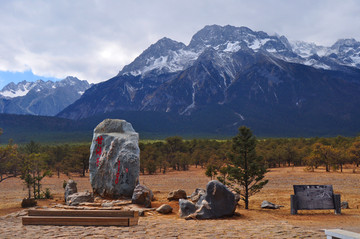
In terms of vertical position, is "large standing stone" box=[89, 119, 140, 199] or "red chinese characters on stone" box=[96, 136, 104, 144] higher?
"red chinese characters on stone" box=[96, 136, 104, 144]

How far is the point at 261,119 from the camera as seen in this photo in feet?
534

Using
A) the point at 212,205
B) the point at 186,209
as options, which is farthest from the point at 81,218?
the point at 212,205

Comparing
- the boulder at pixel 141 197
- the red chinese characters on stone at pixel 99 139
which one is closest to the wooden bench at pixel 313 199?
the boulder at pixel 141 197

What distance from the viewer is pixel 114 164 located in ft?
53.8

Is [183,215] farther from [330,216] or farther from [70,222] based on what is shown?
[330,216]

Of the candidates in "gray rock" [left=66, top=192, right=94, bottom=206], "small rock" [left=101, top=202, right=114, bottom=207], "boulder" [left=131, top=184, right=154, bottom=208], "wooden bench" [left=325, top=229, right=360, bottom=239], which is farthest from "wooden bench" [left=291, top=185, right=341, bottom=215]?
"gray rock" [left=66, top=192, right=94, bottom=206]

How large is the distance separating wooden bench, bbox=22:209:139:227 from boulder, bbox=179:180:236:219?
2910 millimetres

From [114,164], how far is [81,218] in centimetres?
650

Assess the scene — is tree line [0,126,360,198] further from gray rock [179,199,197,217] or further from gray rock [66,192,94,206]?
gray rock [179,199,197,217]

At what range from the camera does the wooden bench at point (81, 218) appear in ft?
Result: 32.7

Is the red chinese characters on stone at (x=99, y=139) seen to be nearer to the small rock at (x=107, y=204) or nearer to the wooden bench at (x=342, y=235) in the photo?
the small rock at (x=107, y=204)

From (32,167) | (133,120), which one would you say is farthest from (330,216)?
(133,120)

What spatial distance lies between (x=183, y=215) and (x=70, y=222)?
15.3ft

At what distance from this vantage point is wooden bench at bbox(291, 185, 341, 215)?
559 inches
